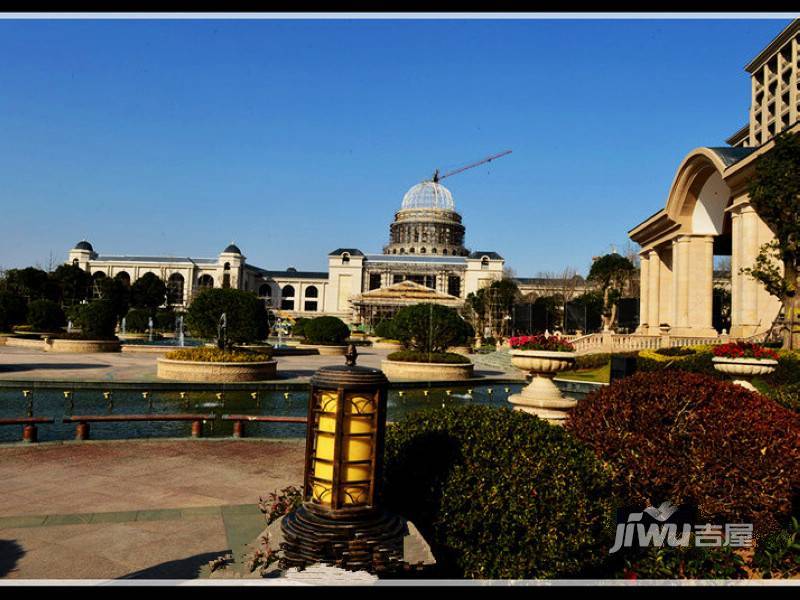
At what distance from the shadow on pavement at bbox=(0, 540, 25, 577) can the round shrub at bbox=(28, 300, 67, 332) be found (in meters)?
39.1

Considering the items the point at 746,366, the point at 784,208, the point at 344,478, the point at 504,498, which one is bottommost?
the point at 504,498

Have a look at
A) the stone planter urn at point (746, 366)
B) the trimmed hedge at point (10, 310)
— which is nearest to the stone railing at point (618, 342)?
the stone planter urn at point (746, 366)

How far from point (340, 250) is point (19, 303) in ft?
253

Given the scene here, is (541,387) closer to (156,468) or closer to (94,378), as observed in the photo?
(156,468)

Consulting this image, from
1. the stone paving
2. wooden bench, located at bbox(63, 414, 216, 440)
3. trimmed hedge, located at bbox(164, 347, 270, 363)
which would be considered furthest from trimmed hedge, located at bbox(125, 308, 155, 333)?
the stone paving

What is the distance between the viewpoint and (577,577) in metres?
4.14

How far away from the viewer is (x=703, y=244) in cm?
3145

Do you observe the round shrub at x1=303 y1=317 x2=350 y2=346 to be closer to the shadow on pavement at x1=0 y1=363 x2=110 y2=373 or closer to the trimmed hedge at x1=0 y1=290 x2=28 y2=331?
the shadow on pavement at x1=0 y1=363 x2=110 y2=373

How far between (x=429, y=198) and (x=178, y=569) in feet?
399

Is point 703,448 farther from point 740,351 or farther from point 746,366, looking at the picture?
point 740,351

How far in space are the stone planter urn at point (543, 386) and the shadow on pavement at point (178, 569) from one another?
5472 mm

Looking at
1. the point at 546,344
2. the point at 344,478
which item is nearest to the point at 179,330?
the point at 546,344
